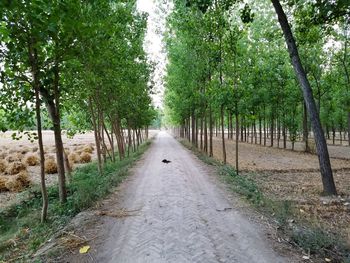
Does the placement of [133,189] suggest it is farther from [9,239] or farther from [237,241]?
[237,241]

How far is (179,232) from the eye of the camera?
6070mm

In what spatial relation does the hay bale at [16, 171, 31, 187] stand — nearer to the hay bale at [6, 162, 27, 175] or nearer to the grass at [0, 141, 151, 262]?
the grass at [0, 141, 151, 262]

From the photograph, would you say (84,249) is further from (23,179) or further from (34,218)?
(23,179)

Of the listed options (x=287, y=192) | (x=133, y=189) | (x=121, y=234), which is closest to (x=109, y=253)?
(x=121, y=234)

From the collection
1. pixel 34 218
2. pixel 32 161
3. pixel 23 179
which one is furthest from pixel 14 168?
pixel 34 218

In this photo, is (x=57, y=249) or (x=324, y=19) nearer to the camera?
(x=57, y=249)

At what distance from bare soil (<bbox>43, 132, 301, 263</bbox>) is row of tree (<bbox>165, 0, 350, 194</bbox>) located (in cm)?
483

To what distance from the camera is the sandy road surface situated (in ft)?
16.6

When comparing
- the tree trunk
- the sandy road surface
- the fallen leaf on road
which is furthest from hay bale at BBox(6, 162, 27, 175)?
the tree trunk

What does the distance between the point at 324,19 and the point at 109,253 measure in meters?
9.75

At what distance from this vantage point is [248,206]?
8.16m

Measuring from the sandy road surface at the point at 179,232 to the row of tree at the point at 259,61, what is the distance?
4.84 m

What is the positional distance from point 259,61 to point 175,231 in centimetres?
2858

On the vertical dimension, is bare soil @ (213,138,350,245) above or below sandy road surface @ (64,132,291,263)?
below
